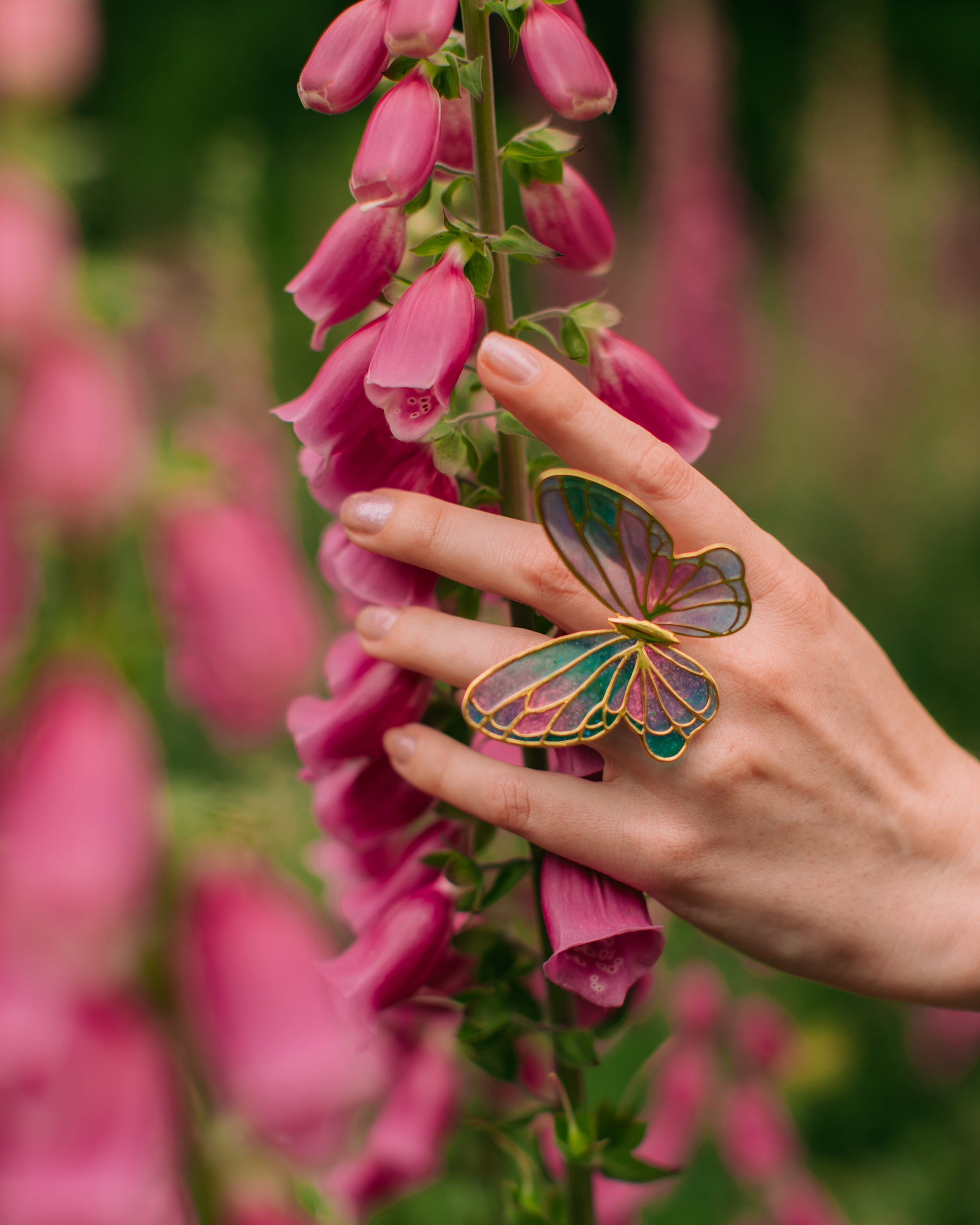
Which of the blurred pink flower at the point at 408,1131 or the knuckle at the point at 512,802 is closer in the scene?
the knuckle at the point at 512,802

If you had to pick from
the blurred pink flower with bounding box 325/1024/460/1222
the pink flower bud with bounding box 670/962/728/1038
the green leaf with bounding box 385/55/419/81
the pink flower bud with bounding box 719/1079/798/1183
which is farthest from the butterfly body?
the pink flower bud with bounding box 719/1079/798/1183

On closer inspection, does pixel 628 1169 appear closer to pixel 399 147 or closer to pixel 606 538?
pixel 606 538

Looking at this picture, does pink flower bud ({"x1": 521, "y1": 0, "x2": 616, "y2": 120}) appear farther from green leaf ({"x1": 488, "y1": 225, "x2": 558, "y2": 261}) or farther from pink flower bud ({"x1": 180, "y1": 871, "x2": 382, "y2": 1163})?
pink flower bud ({"x1": 180, "y1": 871, "x2": 382, "y2": 1163})

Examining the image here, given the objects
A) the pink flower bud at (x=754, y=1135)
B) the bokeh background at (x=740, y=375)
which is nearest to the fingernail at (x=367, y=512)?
the bokeh background at (x=740, y=375)

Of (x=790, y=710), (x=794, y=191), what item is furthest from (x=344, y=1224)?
(x=794, y=191)

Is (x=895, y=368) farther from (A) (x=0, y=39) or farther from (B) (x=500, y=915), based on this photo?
(A) (x=0, y=39)

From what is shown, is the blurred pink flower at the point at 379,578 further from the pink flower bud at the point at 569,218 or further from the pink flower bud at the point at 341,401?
the pink flower bud at the point at 569,218

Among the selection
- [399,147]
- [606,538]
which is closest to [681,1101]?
[606,538]
